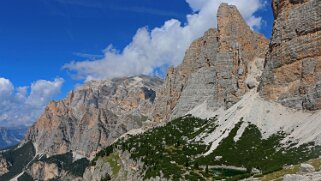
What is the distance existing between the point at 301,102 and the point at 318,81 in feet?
39.8

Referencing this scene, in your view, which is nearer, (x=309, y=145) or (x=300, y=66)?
(x=309, y=145)

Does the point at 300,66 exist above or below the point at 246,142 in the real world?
above

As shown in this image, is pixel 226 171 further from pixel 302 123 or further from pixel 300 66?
pixel 300 66

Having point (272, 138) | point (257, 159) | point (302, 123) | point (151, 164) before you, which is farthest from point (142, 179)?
point (302, 123)

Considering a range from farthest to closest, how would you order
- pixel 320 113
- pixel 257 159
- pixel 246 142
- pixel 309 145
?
1. pixel 246 142
2. pixel 320 113
3. pixel 257 159
4. pixel 309 145

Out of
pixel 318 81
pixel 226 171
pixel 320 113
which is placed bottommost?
pixel 226 171

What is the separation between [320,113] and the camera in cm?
17875

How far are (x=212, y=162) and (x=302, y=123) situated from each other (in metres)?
41.4

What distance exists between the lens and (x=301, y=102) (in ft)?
639

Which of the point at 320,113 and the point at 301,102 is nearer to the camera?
the point at 320,113

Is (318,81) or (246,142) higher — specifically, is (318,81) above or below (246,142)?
above

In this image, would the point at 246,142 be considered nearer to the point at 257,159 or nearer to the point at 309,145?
the point at 257,159

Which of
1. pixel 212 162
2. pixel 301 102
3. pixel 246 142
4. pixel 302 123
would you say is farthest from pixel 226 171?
pixel 301 102

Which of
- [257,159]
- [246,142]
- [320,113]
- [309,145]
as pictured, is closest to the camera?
[309,145]
